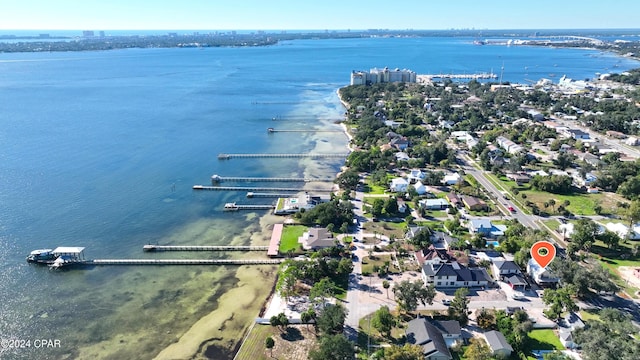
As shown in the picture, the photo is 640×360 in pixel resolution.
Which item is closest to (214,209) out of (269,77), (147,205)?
(147,205)

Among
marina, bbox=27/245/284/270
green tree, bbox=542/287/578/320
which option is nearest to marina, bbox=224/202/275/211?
marina, bbox=27/245/284/270

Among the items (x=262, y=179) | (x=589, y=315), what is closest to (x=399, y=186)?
(x=262, y=179)

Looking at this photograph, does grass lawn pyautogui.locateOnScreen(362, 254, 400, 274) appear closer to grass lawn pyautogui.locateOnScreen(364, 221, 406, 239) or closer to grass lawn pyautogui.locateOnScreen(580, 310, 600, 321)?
grass lawn pyautogui.locateOnScreen(364, 221, 406, 239)

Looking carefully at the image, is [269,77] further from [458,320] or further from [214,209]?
[458,320]

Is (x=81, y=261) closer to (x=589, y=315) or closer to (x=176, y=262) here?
(x=176, y=262)

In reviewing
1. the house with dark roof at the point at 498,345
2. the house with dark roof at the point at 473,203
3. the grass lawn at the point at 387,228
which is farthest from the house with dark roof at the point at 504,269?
the house with dark roof at the point at 473,203
